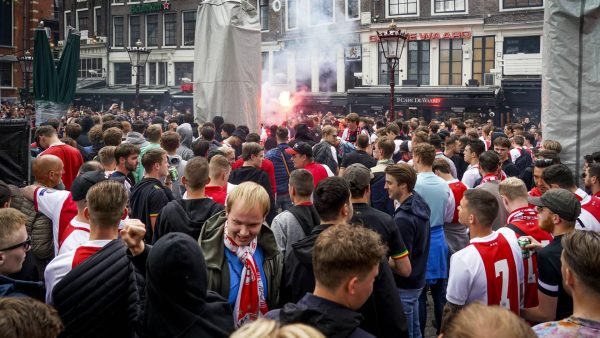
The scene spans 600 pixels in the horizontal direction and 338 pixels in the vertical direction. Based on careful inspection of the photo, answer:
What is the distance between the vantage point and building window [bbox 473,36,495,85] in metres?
26.5

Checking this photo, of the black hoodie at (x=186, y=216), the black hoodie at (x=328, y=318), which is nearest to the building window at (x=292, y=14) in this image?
the black hoodie at (x=186, y=216)

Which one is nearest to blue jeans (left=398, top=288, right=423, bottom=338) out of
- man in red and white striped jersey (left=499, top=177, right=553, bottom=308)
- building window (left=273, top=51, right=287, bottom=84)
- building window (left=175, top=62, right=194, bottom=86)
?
man in red and white striped jersey (left=499, top=177, right=553, bottom=308)

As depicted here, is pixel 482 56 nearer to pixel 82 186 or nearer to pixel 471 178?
pixel 471 178

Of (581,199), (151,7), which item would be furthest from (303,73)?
(581,199)

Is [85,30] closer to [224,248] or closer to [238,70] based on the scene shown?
[238,70]

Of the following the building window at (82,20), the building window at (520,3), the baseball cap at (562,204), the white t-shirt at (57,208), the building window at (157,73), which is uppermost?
the building window at (82,20)

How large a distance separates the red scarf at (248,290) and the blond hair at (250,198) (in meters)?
0.22

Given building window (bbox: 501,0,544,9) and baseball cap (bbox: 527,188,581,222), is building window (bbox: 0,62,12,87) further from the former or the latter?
baseball cap (bbox: 527,188,581,222)

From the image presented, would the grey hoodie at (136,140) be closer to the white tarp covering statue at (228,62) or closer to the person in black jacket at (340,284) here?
the white tarp covering statue at (228,62)

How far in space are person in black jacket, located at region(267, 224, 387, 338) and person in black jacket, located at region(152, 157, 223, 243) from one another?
1652 mm

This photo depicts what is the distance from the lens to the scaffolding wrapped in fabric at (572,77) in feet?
22.5

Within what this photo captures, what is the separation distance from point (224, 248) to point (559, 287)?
6.93 feet

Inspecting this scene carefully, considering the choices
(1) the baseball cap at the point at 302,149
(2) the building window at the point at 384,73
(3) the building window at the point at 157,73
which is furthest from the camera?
(3) the building window at the point at 157,73

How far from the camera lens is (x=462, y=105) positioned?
2517cm
